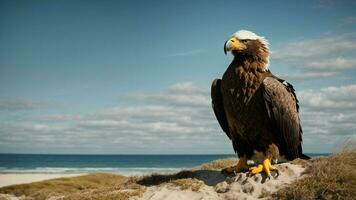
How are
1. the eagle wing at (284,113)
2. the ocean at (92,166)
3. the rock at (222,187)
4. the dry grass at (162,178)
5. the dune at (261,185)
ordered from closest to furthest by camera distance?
1. the dune at (261,185)
2. the eagle wing at (284,113)
3. the rock at (222,187)
4. the dry grass at (162,178)
5. the ocean at (92,166)

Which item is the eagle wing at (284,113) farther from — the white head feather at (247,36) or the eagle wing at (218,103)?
the eagle wing at (218,103)

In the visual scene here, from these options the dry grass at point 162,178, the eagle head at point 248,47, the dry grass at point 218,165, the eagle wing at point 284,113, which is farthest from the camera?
the dry grass at point 218,165

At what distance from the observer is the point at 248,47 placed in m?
10.2

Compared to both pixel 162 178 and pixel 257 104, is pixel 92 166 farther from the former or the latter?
pixel 257 104

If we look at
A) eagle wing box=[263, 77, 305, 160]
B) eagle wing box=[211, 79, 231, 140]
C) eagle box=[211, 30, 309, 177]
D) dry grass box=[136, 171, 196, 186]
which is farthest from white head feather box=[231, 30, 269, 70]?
dry grass box=[136, 171, 196, 186]

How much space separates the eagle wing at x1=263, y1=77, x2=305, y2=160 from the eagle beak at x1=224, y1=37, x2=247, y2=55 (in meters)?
0.90

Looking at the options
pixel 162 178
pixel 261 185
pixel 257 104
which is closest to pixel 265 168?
pixel 261 185

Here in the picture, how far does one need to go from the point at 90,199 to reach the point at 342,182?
18.7 feet

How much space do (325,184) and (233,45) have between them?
3.57 m

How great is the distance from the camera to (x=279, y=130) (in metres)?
10.1

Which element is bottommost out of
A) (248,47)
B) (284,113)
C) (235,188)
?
(235,188)

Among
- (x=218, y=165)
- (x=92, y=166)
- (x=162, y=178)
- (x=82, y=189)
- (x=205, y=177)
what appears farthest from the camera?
(x=92, y=166)

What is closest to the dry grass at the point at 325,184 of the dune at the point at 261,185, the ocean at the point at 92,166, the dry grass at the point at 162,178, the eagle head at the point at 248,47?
the dune at the point at 261,185

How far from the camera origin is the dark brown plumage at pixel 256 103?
→ 992 cm
